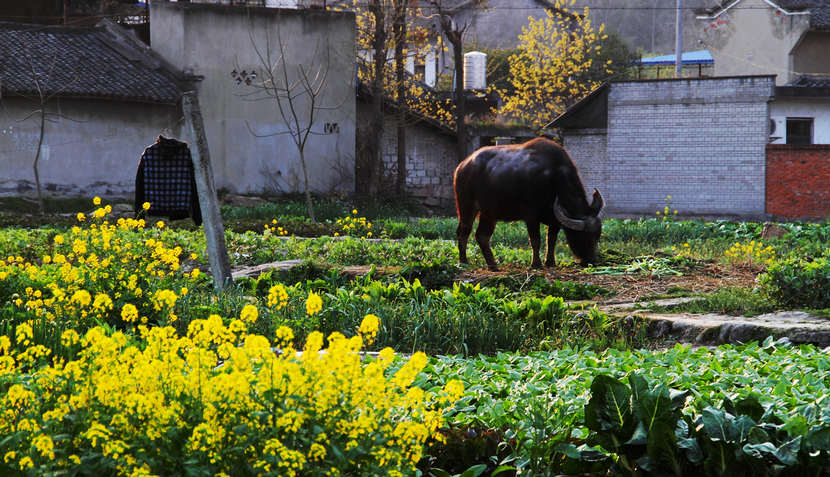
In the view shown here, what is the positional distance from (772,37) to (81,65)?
880 inches

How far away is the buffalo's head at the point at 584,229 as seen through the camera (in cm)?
1080

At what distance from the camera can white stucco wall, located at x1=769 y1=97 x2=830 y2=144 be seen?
1148 inches

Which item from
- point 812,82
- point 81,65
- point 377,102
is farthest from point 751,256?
point 812,82

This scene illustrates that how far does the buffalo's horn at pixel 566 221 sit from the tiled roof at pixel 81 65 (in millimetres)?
15716

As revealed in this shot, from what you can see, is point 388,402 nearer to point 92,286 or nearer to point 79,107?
point 92,286

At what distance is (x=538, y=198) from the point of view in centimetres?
1096

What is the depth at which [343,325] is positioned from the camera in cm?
671

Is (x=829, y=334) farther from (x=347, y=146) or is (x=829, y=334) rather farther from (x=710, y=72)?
(x=710, y=72)

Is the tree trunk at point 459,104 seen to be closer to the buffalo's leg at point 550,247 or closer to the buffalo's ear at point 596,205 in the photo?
the buffalo's ear at point 596,205

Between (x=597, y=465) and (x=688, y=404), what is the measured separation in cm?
49

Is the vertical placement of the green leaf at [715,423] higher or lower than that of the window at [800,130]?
lower

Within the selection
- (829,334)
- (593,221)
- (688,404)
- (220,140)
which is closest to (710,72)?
(220,140)

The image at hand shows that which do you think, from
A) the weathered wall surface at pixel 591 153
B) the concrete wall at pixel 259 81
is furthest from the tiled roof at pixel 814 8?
the concrete wall at pixel 259 81

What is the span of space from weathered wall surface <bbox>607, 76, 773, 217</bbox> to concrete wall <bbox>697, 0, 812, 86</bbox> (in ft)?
25.4
